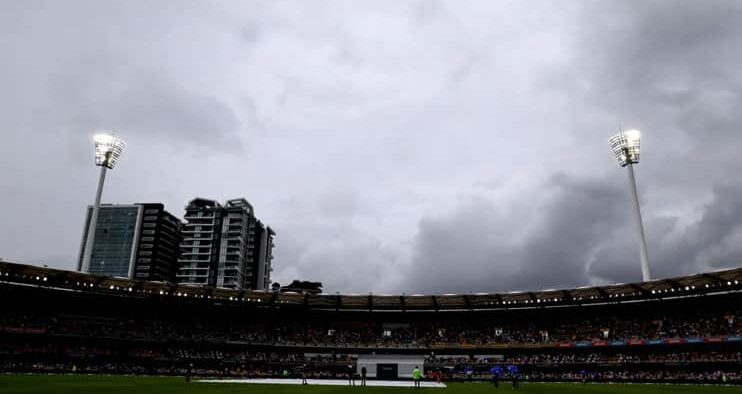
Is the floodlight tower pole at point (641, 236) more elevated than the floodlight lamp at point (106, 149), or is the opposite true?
the floodlight lamp at point (106, 149)

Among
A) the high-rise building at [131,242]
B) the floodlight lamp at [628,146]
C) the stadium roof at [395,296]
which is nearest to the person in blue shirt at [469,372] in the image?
the stadium roof at [395,296]

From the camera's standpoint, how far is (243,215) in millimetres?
146000

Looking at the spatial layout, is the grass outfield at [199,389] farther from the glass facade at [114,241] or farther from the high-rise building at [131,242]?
the glass facade at [114,241]

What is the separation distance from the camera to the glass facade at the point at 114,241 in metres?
152

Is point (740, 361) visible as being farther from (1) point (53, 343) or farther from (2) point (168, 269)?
(2) point (168, 269)

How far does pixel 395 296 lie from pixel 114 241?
12036 cm

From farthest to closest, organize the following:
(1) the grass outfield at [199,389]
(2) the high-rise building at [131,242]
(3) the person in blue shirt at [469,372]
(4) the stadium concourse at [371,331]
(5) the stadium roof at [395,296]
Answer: (2) the high-rise building at [131,242], (3) the person in blue shirt at [469,372], (5) the stadium roof at [395,296], (4) the stadium concourse at [371,331], (1) the grass outfield at [199,389]

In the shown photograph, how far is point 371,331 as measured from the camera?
72.1 m

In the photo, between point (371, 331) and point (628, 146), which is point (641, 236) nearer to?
point (628, 146)

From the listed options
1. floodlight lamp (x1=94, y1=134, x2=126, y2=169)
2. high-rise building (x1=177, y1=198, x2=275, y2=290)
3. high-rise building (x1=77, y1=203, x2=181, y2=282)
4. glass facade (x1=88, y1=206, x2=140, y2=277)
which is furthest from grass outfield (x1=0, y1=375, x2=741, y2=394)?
glass facade (x1=88, y1=206, x2=140, y2=277)

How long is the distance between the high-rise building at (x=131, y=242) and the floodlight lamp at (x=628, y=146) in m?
137

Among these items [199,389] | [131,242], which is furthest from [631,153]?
[131,242]

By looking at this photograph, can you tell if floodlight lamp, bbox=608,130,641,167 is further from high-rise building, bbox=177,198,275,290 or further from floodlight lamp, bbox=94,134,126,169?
high-rise building, bbox=177,198,275,290

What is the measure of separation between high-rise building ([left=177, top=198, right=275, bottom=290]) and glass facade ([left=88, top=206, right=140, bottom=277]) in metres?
21.6
